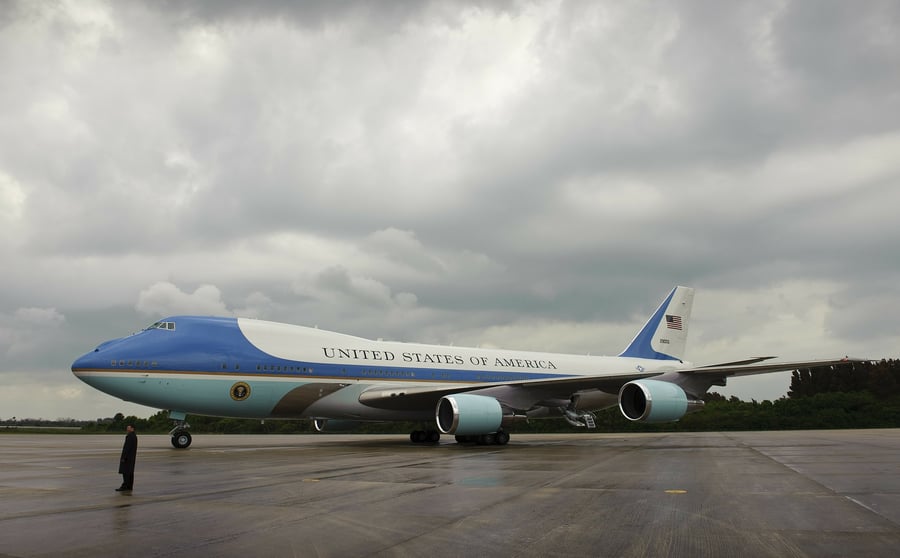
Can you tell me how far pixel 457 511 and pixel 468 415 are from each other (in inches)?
471

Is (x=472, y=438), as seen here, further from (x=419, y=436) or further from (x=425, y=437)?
(x=419, y=436)

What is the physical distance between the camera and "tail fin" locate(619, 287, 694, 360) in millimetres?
32500

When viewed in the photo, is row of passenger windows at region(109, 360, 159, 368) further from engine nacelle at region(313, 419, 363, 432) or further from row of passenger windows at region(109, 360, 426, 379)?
engine nacelle at region(313, 419, 363, 432)

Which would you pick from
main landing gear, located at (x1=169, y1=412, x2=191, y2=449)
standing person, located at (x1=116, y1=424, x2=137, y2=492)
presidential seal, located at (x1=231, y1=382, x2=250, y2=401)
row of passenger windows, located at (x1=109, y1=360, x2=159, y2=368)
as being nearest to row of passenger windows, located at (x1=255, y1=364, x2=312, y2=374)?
presidential seal, located at (x1=231, y1=382, x2=250, y2=401)

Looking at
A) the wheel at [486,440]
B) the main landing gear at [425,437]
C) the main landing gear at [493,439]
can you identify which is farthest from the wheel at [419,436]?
the wheel at [486,440]

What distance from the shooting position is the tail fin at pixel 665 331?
107 feet

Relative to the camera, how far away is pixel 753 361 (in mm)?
19797

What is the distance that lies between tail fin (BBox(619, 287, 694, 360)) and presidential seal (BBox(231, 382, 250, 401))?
20.4 m

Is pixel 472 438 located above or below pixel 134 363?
below

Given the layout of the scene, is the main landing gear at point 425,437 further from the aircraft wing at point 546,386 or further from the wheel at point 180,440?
the wheel at point 180,440

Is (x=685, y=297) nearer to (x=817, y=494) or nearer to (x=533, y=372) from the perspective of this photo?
(x=533, y=372)

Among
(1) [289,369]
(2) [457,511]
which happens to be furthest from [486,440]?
(2) [457,511]

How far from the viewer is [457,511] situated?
706 cm

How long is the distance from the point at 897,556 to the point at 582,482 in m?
5.37
